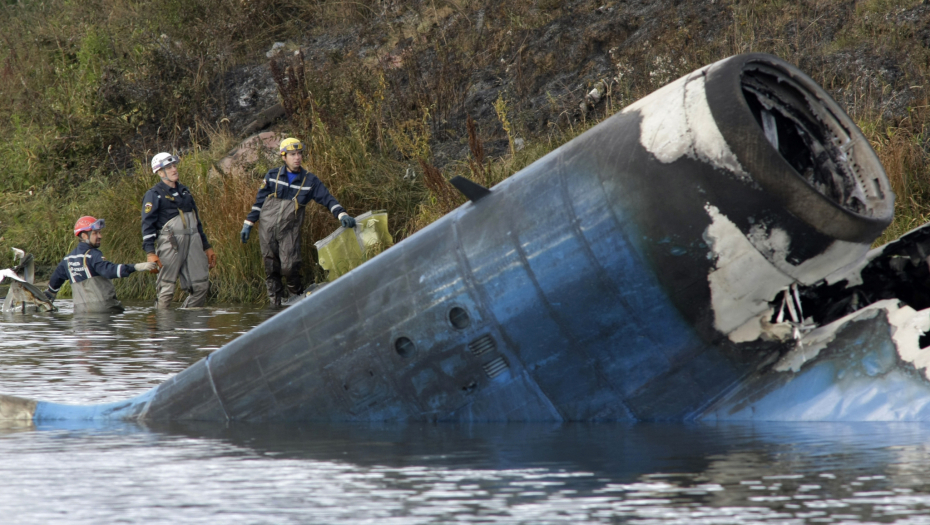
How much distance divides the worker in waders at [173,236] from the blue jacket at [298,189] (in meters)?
0.72

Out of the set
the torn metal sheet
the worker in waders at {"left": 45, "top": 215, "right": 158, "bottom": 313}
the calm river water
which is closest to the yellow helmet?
the worker in waders at {"left": 45, "top": 215, "right": 158, "bottom": 313}

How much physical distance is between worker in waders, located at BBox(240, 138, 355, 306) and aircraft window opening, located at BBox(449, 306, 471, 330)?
290 inches

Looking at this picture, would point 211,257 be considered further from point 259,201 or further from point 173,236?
point 259,201

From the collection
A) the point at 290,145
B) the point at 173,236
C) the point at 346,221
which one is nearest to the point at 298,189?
the point at 290,145

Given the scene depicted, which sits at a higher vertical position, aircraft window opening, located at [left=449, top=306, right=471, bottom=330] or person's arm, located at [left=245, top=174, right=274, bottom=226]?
person's arm, located at [left=245, top=174, right=274, bottom=226]

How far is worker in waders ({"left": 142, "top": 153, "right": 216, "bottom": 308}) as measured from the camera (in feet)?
42.9

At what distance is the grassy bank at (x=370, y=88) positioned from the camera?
13.8 meters

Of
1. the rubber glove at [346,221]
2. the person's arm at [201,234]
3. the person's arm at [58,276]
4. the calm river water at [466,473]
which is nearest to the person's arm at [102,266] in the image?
the person's arm at [58,276]

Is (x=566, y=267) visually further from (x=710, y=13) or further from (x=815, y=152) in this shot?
(x=710, y=13)

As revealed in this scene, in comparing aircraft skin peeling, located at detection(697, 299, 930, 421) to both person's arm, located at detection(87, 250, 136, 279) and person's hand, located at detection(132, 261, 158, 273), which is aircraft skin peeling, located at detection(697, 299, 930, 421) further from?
person's arm, located at detection(87, 250, 136, 279)

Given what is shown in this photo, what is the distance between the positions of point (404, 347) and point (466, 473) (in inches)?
46.8

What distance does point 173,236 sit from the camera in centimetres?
1311

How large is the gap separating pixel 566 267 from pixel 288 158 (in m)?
8.01

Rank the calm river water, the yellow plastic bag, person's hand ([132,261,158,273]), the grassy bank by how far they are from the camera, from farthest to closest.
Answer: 1. the grassy bank
2. person's hand ([132,261,158,273])
3. the yellow plastic bag
4. the calm river water
